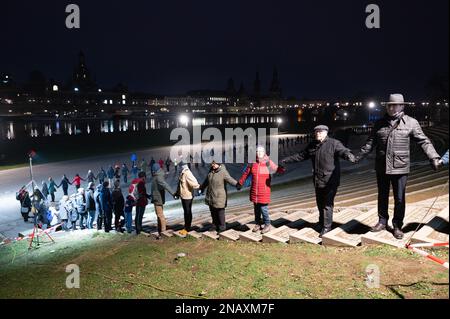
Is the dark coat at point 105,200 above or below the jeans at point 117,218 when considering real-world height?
above

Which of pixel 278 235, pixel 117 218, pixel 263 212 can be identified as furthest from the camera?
pixel 117 218

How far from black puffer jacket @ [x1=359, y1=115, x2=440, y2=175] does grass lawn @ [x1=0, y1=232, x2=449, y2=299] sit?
4.04ft

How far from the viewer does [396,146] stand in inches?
197

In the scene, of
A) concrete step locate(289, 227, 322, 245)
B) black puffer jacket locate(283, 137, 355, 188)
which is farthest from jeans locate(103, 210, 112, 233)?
black puffer jacket locate(283, 137, 355, 188)

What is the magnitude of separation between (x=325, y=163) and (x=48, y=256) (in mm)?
6360

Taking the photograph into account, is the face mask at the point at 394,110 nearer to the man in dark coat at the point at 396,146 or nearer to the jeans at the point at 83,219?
the man in dark coat at the point at 396,146

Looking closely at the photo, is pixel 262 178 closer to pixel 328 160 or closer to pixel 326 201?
pixel 326 201

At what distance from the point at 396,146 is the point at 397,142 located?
6cm

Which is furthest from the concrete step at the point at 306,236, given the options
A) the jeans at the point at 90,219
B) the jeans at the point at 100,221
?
the jeans at the point at 90,219

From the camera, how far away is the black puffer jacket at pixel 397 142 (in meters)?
4.89

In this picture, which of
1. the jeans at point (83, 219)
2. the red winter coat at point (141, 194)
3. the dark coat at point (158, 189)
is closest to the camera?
the dark coat at point (158, 189)

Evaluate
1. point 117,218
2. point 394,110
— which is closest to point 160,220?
point 117,218
